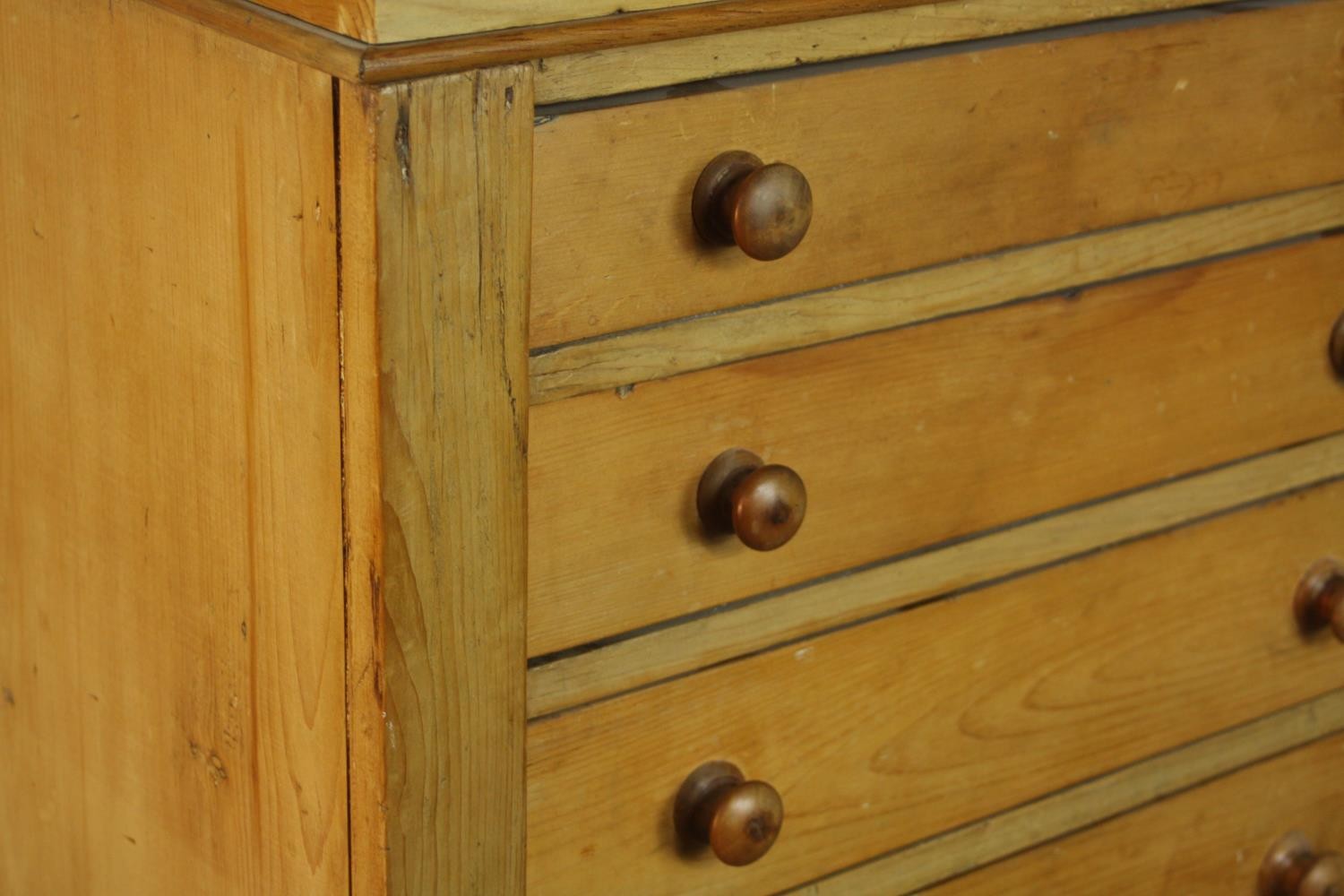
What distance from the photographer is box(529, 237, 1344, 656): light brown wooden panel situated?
3.14 feet

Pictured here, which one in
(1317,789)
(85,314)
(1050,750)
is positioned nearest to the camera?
(85,314)

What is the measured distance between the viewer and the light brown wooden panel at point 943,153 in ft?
2.93

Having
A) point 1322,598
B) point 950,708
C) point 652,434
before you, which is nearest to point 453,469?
point 652,434

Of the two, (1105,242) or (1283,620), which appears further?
(1283,620)

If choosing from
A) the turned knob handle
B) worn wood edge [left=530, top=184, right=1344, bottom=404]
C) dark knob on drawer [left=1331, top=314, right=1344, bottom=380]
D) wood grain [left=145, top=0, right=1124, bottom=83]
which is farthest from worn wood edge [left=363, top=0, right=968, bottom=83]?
the turned knob handle

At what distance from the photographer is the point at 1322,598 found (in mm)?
1268

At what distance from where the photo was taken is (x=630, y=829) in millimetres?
1036

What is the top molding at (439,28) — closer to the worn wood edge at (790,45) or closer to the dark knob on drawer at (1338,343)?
the worn wood edge at (790,45)

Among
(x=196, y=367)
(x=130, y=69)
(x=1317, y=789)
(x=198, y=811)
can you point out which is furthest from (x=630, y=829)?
(x=1317, y=789)

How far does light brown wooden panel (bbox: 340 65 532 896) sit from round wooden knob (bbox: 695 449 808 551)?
0.38 ft

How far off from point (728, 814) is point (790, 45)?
40 centimetres

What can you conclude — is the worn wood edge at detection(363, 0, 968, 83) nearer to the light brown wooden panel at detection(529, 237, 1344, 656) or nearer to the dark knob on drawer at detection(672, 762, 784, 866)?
the light brown wooden panel at detection(529, 237, 1344, 656)

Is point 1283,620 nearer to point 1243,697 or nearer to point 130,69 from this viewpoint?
point 1243,697

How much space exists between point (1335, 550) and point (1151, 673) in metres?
0.17
